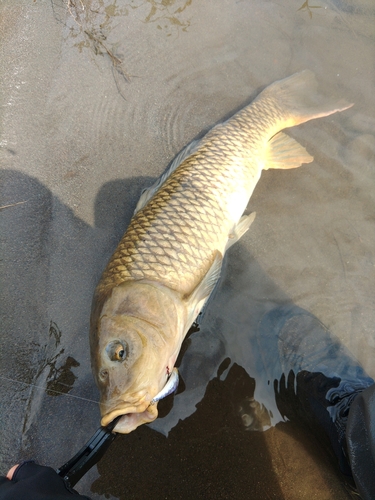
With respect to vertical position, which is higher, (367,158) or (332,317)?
(367,158)

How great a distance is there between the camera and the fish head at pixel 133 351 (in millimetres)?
1704

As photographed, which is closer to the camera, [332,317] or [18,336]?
[18,336]

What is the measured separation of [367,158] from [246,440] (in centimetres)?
259

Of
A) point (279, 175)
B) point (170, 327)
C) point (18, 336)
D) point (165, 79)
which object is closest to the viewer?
point (170, 327)

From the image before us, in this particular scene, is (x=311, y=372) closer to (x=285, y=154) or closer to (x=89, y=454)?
(x=89, y=454)

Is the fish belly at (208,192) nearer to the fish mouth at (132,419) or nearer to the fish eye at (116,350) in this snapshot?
the fish eye at (116,350)

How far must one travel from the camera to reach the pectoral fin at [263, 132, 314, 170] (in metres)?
2.86

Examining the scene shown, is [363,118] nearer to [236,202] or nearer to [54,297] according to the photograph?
[236,202]

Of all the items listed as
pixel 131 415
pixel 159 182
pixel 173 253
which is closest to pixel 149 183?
pixel 159 182

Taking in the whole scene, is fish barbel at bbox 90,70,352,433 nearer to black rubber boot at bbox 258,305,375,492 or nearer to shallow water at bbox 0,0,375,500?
shallow water at bbox 0,0,375,500

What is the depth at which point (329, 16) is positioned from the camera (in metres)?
3.49

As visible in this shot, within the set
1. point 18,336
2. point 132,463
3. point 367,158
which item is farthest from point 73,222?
point 367,158

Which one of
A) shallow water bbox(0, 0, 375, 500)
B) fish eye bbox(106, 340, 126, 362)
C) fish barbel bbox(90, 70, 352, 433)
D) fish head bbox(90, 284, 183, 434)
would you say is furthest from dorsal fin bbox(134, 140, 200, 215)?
fish eye bbox(106, 340, 126, 362)

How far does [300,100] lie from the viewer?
3133 millimetres
